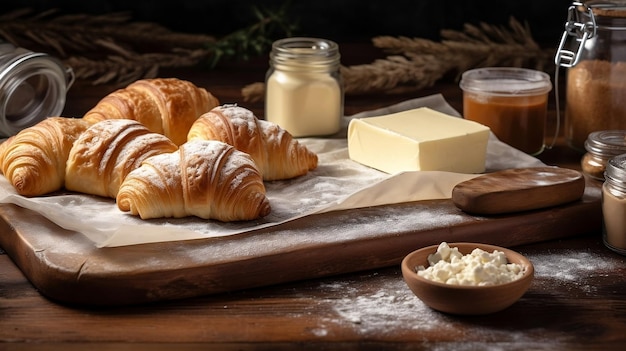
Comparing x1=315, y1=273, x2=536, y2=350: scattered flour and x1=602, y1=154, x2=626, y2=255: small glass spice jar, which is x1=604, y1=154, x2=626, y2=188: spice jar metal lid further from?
x1=315, y1=273, x2=536, y2=350: scattered flour

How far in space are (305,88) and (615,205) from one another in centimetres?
104

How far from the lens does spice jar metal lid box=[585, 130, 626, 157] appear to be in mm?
2393

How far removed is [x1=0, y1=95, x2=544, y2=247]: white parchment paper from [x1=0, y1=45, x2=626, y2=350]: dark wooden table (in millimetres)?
183

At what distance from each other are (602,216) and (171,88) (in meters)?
1.18

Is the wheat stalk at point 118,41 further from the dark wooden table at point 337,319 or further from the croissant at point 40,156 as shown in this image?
the dark wooden table at point 337,319

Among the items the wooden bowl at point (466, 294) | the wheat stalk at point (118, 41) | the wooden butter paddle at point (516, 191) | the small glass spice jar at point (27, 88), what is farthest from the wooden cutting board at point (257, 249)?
the wheat stalk at point (118, 41)

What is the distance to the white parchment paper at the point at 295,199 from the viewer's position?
2.04m

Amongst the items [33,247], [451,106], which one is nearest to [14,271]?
[33,247]

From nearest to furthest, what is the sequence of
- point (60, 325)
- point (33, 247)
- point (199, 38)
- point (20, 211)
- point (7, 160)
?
point (60, 325)
point (33, 247)
point (20, 211)
point (7, 160)
point (199, 38)

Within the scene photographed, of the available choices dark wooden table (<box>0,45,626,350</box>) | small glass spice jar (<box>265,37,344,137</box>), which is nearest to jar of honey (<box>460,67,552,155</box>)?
small glass spice jar (<box>265,37,344,137</box>)

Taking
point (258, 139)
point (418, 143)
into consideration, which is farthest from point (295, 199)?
point (418, 143)

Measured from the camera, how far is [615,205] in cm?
207

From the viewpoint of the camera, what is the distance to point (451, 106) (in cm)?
327

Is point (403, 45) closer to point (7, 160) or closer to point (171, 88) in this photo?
point (171, 88)
